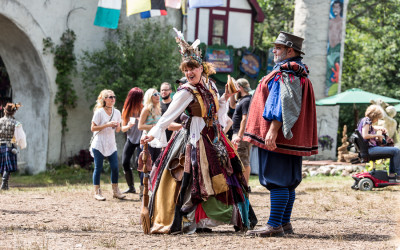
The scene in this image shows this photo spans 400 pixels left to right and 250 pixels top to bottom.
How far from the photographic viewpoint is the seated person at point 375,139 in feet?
33.3

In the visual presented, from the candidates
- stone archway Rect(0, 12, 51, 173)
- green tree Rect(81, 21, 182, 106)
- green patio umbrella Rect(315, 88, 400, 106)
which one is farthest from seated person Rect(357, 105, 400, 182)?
stone archway Rect(0, 12, 51, 173)

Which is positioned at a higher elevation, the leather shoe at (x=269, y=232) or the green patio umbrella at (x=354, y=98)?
the green patio umbrella at (x=354, y=98)

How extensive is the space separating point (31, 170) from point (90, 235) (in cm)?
1131

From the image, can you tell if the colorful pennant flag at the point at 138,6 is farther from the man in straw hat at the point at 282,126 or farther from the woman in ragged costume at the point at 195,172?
the man in straw hat at the point at 282,126

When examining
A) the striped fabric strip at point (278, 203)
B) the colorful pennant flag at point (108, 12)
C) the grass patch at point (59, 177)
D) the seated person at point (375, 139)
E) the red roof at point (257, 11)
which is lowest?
the grass patch at point (59, 177)

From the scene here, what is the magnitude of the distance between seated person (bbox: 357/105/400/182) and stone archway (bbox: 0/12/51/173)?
9059 millimetres

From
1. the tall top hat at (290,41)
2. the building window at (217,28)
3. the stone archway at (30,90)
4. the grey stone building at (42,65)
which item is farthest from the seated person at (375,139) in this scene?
the building window at (217,28)

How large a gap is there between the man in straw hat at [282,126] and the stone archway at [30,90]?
11.1 meters

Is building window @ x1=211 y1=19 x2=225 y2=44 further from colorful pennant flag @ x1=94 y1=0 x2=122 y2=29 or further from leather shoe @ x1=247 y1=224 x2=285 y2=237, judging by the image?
leather shoe @ x1=247 y1=224 x2=285 y2=237

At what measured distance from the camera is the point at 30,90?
54.5ft

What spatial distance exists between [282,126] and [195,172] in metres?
1.03

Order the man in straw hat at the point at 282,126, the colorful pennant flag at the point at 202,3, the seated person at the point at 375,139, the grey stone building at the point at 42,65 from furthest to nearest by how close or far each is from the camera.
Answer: the grey stone building at the point at 42,65 → the colorful pennant flag at the point at 202,3 → the seated person at the point at 375,139 → the man in straw hat at the point at 282,126

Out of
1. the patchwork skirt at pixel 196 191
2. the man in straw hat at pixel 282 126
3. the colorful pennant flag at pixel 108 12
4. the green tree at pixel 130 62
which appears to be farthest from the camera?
the green tree at pixel 130 62

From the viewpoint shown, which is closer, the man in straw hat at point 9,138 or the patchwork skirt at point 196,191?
the patchwork skirt at point 196,191
